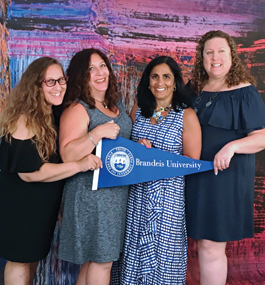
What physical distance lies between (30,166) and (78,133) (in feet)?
1.15

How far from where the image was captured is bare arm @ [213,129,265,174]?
84.5 inches

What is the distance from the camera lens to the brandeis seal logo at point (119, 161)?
2119mm

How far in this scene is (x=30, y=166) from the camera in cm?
197

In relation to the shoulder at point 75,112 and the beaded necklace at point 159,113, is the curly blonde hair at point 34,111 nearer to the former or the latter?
the shoulder at point 75,112

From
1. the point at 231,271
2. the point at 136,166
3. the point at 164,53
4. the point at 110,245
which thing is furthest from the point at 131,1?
the point at 231,271

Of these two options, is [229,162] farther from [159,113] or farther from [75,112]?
[75,112]

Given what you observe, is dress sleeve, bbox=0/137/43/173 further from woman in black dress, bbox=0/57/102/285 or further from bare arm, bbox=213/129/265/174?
bare arm, bbox=213/129/265/174

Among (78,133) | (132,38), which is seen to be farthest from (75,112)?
(132,38)

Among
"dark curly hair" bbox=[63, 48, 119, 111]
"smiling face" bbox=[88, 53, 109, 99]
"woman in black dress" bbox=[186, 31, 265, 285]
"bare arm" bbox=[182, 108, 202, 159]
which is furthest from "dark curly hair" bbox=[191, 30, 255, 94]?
"dark curly hair" bbox=[63, 48, 119, 111]

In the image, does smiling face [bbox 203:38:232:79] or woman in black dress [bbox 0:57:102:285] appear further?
smiling face [bbox 203:38:232:79]

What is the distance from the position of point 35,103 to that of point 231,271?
2.51m

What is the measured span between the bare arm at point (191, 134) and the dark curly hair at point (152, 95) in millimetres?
87

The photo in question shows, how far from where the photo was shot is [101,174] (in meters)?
2.10

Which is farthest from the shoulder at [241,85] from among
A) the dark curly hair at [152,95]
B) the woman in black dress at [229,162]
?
the dark curly hair at [152,95]
